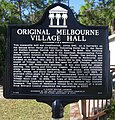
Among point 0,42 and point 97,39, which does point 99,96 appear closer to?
point 97,39

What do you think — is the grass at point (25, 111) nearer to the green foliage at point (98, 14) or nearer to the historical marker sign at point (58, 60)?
the historical marker sign at point (58, 60)

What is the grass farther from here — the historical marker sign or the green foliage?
the green foliage

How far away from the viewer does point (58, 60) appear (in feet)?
14.4

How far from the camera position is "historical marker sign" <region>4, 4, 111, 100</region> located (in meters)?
4.34

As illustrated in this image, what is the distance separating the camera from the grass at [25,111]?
356 inches

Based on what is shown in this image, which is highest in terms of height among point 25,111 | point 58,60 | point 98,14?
point 98,14

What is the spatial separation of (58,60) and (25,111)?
593 centimetres

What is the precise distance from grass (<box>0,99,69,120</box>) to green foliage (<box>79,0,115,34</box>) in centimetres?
1758

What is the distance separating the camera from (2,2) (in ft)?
106

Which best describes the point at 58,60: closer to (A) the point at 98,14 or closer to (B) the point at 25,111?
(B) the point at 25,111

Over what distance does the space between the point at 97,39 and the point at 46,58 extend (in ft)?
2.40

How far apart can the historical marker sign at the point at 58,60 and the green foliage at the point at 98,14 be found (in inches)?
915

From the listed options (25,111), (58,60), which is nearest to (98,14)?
(25,111)

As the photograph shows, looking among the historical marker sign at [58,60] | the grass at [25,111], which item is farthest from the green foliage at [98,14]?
the historical marker sign at [58,60]
